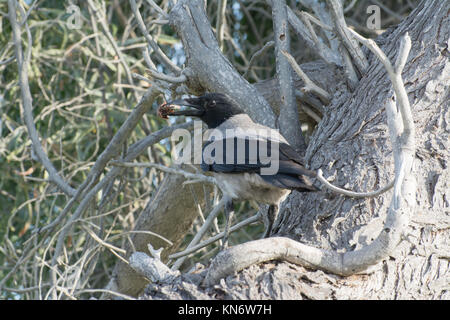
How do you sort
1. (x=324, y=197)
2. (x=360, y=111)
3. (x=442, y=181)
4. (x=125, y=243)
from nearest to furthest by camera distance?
(x=442, y=181) → (x=324, y=197) → (x=360, y=111) → (x=125, y=243)

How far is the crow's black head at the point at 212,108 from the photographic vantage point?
12.3ft

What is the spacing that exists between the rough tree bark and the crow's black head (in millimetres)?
63

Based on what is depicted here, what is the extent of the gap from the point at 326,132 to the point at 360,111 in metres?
0.22

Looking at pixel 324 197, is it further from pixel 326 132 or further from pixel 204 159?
pixel 204 159

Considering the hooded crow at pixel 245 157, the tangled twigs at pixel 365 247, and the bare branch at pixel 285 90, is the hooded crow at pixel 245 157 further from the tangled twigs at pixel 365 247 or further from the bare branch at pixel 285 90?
the tangled twigs at pixel 365 247

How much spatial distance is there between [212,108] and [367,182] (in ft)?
4.28

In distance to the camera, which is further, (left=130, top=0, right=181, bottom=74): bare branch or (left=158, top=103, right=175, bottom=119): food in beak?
(left=158, top=103, right=175, bottom=119): food in beak

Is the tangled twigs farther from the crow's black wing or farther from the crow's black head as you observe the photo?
the crow's black head

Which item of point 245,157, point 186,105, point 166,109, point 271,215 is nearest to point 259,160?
point 245,157

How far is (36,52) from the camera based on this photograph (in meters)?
5.35

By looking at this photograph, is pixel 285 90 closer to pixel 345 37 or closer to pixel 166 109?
pixel 345 37

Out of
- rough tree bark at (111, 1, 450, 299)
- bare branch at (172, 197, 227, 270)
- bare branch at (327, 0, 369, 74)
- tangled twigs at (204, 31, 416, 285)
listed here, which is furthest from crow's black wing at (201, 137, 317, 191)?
bare branch at (327, 0, 369, 74)

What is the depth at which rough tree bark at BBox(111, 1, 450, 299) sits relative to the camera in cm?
236
